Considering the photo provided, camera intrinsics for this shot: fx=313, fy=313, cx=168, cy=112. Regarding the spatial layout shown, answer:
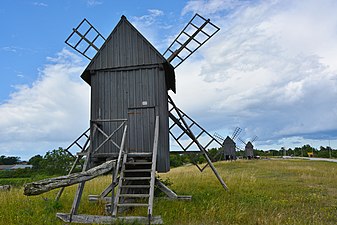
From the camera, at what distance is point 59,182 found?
757 cm

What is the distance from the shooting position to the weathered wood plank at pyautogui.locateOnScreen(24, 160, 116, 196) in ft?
22.8

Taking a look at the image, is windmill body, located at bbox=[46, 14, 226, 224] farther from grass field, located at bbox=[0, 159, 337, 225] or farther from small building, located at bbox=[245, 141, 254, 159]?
small building, located at bbox=[245, 141, 254, 159]

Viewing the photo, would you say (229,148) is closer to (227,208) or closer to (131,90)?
(131,90)

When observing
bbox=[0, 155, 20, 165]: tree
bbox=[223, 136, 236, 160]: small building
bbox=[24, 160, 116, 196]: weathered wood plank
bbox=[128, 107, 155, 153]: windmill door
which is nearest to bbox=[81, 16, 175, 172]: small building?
bbox=[128, 107, 155, 153]: windmill door

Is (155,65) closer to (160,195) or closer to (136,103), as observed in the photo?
(136,103)

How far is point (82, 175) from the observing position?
816cm


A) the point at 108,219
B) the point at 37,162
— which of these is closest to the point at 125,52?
the point at 108,219

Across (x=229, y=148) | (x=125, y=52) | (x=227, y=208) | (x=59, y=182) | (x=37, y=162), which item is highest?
→ (x=125, y=52)

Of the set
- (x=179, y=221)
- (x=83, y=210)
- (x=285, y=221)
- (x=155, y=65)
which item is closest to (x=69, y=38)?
(x=155, y=65)

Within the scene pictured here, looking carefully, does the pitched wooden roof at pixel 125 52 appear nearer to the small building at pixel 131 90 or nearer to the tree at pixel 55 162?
the small building at pixel 131 90

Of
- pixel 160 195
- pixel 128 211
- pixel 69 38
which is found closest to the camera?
pixel 128 211

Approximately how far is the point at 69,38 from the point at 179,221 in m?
9.17

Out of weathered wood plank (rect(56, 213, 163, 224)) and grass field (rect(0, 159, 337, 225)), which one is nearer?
weathered wood plank (rect(56, 213, 163, 224))

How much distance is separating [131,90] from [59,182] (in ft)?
16.3
